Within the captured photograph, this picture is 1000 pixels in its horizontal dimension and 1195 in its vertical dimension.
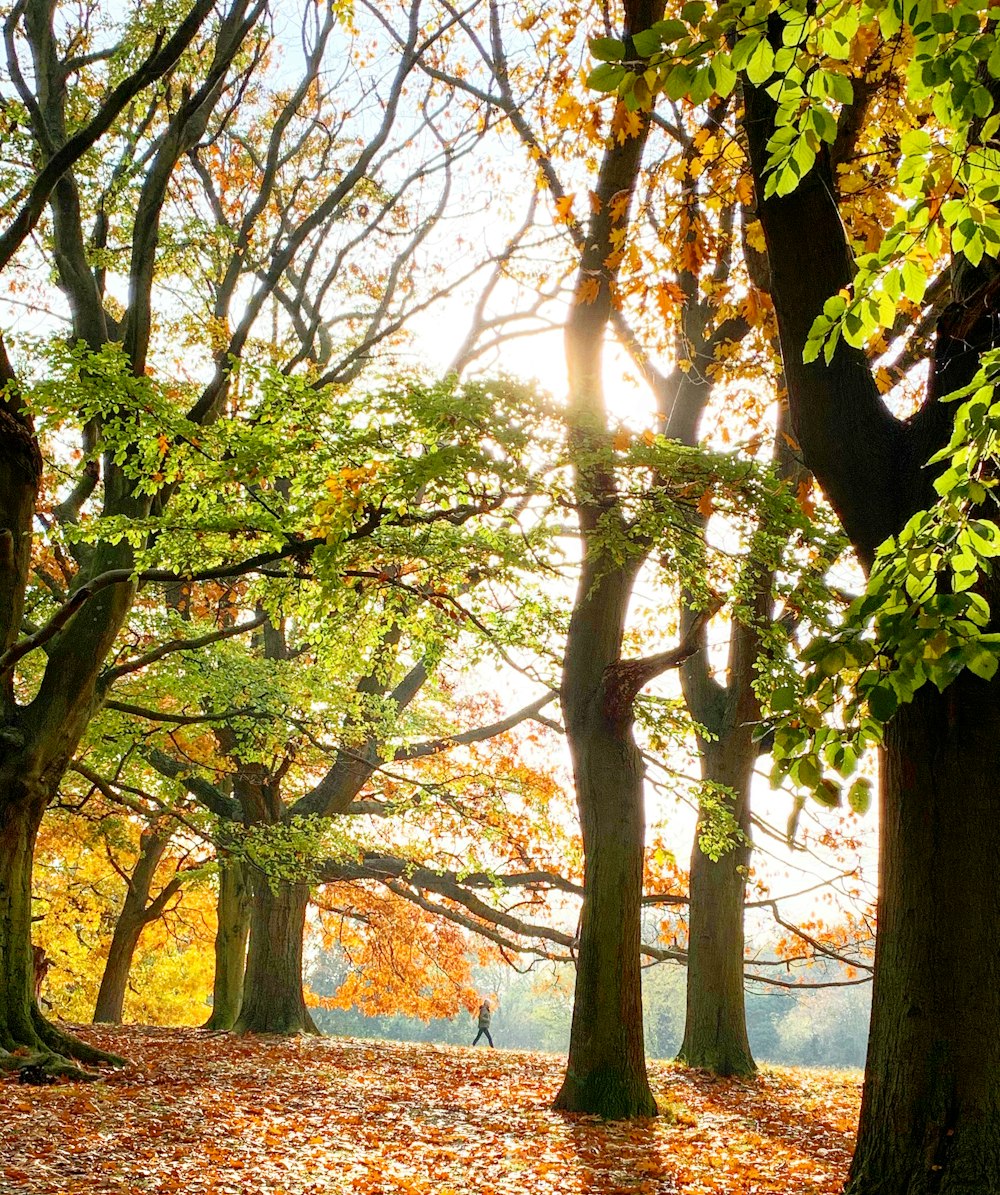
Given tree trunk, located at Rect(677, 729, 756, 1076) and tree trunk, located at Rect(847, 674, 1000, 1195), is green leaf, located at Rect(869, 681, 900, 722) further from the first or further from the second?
tree trunk, located at Rect(677, 729, 756, 1076)

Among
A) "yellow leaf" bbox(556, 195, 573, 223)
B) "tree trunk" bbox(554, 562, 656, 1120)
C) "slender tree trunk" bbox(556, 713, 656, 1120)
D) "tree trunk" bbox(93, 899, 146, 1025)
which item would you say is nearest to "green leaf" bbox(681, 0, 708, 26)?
"yellow leaf" bbox(556, 195, 573, 223)

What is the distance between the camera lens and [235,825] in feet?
41.1

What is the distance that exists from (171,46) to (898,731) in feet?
23.0

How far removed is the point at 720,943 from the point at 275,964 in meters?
6.93

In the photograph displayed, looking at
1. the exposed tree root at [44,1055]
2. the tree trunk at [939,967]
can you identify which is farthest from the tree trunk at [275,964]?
the tree trunk at [939,967]

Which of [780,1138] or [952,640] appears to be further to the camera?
[780,1138]

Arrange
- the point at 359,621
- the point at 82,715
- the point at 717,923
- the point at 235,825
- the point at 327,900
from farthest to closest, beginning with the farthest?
the point at 327,900
the point at 235,825
the point at 717,923
the point at 82,715
the point at 359,621

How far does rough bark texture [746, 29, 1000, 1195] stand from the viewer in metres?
3.71

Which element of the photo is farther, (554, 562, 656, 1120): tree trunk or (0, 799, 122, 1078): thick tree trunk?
(0, 799, 122, 1078): thick tree trunk

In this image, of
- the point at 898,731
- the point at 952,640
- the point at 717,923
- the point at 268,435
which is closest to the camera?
the point at 952,640

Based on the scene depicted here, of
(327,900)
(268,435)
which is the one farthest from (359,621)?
(327,900)

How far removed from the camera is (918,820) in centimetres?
398

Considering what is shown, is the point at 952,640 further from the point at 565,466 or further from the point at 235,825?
the point at 235,825

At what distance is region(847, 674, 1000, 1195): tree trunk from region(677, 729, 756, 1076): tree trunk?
648 centimetres
